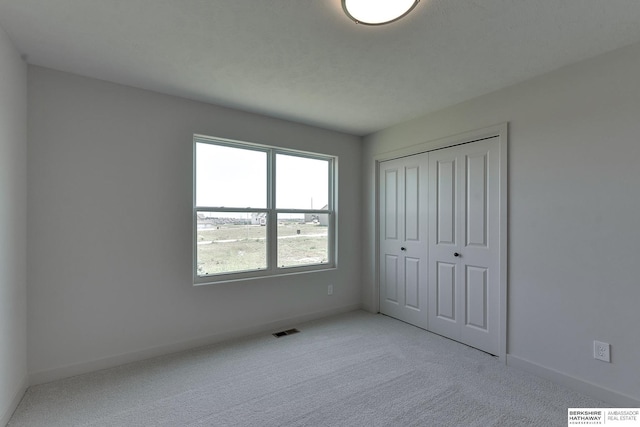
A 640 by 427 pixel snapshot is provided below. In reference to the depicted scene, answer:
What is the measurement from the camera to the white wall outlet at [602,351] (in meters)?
2.17

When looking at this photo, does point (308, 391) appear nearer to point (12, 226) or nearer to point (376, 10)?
point (12, 226)

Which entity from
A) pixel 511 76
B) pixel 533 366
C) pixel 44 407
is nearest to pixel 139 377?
pixel 44 407

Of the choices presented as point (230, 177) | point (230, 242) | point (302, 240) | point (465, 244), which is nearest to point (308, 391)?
point (230, 242)

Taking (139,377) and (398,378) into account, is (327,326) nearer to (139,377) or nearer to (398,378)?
(398,378)

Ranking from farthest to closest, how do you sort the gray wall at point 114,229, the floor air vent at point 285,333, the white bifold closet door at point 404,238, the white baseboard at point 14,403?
1. the white bifold closet door at point 404,238
2. the floor air vent at point 285,333
3. the gray wall at point 114,229
4. the white baseboard at point 14,403

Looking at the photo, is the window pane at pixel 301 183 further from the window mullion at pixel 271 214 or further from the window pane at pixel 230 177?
the window pane at pixel 230 177

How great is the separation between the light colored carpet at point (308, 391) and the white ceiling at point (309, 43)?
8.28 feet

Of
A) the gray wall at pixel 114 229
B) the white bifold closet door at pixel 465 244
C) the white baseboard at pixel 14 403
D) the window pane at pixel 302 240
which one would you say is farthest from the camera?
the window pane at pixel 302 240

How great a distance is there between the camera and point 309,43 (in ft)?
6.76

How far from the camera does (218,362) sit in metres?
2.76

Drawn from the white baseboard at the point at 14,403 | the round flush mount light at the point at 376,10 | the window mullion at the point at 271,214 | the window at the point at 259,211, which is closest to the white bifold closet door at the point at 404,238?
the window at the point at 259,211

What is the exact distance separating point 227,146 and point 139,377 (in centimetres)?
237

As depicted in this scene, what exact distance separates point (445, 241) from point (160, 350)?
3.14 m

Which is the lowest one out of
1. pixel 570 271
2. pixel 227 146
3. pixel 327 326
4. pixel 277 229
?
pixel 327 326
